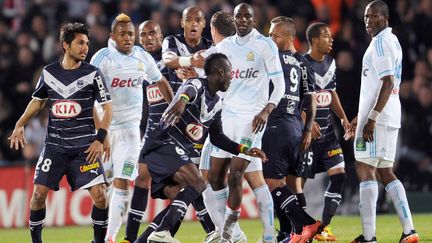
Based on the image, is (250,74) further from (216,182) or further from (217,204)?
(217,204)

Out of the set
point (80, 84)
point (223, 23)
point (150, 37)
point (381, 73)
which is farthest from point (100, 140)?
point (381, 73)

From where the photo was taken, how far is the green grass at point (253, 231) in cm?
1319

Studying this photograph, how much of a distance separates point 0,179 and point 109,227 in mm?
5297

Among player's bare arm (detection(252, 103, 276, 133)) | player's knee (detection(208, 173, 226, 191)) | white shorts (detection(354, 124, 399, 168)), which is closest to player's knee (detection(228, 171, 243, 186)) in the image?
player's knee (detection(208, 173, 226, 191))

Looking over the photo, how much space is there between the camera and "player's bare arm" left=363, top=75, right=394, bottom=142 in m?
11.2

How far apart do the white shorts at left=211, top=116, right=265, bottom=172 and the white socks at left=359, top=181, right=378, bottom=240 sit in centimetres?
119

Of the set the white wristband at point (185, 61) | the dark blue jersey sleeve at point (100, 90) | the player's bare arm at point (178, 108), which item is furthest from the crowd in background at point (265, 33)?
the player's bare arm at point (178, 108)

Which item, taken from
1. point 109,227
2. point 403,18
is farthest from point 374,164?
point 403,18

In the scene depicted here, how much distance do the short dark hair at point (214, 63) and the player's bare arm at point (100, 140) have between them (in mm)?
1049

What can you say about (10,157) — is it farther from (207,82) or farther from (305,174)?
(207,82)

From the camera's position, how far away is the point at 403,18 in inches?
768

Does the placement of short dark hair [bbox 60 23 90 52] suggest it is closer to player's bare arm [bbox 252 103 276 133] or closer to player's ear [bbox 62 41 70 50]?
player's ear [bbox 62 41 70 50]

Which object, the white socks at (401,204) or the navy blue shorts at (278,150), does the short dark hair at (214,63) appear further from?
the white socks at (401,204)

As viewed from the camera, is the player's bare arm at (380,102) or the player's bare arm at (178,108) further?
the player's bare arm at (380,102)
